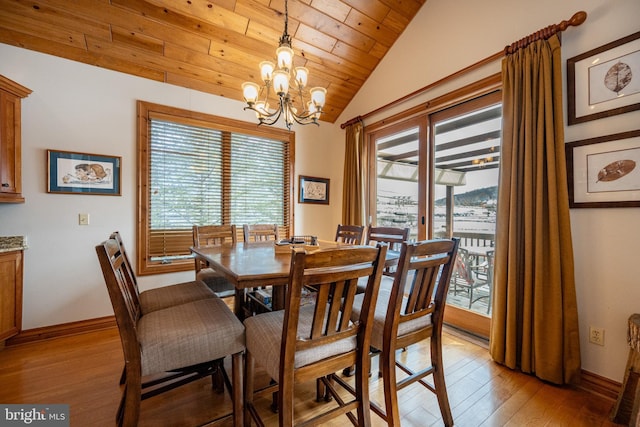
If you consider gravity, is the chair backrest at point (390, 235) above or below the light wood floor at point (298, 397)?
above

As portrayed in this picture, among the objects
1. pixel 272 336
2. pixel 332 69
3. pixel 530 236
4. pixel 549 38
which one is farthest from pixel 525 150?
pixel 332 69

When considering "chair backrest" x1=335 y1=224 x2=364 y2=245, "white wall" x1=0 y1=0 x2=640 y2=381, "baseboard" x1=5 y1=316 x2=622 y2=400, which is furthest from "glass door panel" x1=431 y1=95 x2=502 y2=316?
"chair backrest" x1=335 y1=224 x2=364 y2=245

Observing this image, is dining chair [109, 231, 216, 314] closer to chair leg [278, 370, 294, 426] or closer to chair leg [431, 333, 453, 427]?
chair leg [278, 370, 294, 426]

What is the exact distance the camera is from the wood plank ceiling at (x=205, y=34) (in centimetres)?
223

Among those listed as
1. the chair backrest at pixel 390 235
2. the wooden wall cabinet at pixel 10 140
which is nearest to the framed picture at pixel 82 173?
the wooden wall cabinet at pixel 10 140

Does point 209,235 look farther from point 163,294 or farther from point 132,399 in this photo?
point 132,399

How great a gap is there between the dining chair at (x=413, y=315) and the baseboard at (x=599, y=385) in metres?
1.14

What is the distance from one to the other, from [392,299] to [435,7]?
3.20m

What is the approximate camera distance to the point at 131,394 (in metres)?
1.10

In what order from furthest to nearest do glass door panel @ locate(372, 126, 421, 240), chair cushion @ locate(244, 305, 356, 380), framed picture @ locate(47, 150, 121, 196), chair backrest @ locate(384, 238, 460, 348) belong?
glass door panel @ locate(372, 126, 421, 240) < framed picture @ locate(47, 150, 121, 196) < chair backrest @ locate(384, 238, 460, 348) < chair cushion @ locate(244, 305, 356, 380)

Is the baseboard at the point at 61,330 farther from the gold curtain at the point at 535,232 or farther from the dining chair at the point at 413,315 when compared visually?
the gold curtain at the point at 535,232

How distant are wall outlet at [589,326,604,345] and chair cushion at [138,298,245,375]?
2285mm

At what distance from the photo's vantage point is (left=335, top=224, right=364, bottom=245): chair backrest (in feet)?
8.35

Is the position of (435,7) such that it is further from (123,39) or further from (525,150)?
(123,39)
